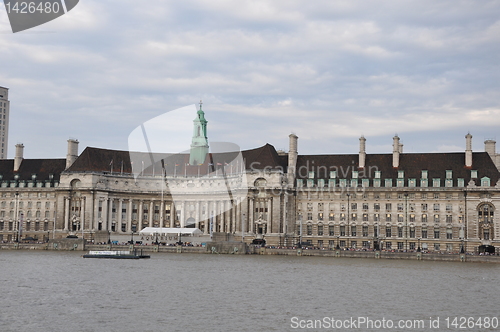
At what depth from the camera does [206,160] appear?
175m

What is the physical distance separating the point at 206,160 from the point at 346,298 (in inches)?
4484

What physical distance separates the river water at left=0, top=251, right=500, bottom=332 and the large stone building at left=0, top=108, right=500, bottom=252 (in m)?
40.3

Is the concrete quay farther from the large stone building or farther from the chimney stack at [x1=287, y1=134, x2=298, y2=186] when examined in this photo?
the chimney stack at [x1=287, y1=134, x2=298, y2=186]

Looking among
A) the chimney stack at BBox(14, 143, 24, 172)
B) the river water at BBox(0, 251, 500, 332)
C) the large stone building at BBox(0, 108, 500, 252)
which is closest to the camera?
the river water at BBox(0, 251, 500, 332)

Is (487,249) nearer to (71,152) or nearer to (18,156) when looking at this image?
(71,152)

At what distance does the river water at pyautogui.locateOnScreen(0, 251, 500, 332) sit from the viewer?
49.8 m

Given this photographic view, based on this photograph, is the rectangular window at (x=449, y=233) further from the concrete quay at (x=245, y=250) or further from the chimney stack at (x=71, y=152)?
the chimney stack at (x=71, y=152)

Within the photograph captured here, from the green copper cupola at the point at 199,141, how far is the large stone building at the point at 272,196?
295 millimetres

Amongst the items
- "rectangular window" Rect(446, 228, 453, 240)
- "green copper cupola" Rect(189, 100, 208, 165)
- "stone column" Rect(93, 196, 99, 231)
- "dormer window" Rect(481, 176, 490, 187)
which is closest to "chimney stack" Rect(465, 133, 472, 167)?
"dormer window" Rect(481, 176, 490, 187)

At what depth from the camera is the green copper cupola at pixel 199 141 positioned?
578 ft

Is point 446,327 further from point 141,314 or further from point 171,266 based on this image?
point 171,266

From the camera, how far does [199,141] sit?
6973 inches

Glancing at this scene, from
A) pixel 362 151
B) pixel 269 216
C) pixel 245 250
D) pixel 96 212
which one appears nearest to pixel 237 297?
pixel 245 250

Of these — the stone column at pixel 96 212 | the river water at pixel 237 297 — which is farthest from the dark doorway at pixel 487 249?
the stone column at pixel 96 212
